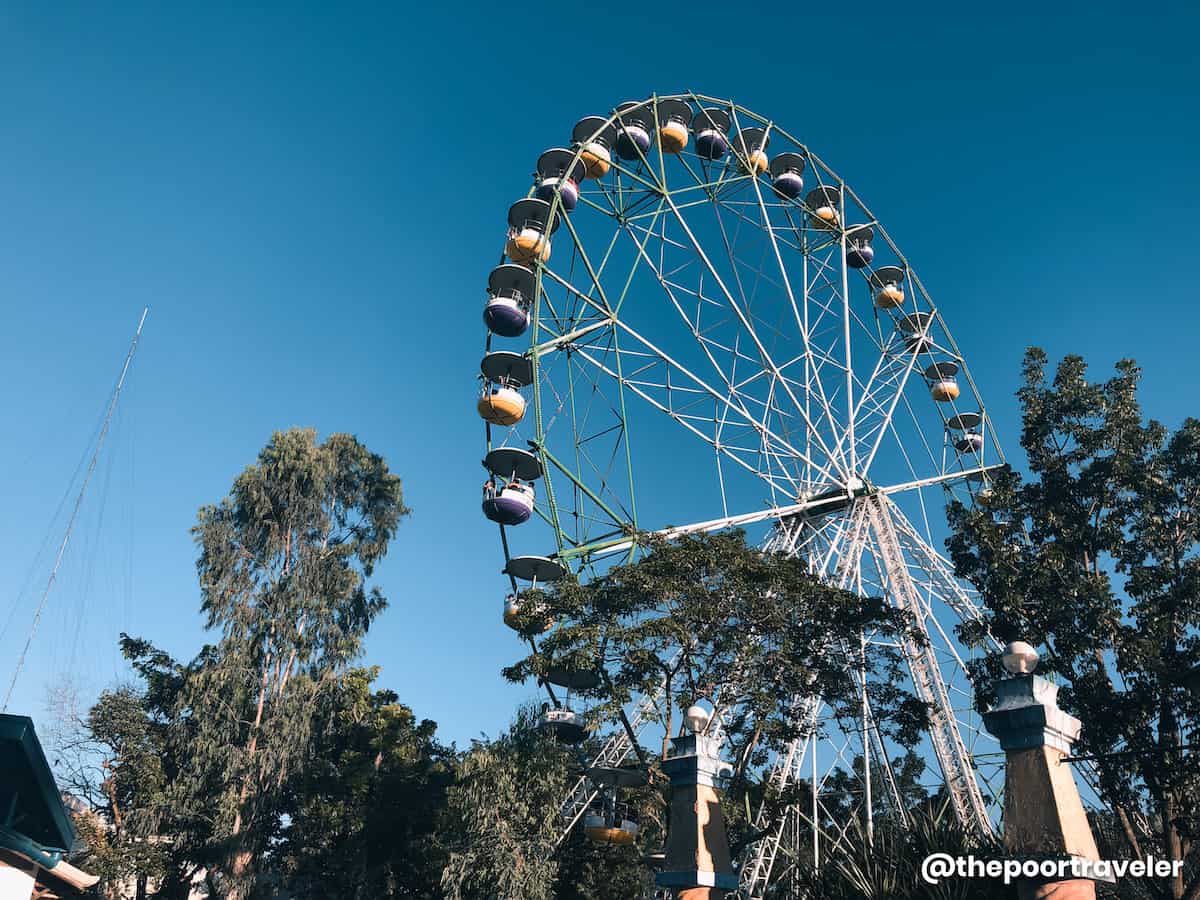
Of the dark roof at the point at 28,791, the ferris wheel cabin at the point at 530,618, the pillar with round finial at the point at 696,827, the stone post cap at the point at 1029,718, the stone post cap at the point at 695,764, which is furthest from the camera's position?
the ferris wheel cabin at the point at 530,618

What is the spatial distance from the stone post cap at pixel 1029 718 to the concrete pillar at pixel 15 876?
579 inches

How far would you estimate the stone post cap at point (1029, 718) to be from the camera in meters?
8.77

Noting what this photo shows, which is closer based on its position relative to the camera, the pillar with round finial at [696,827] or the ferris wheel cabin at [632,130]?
the pillar with round finial at [696,827]

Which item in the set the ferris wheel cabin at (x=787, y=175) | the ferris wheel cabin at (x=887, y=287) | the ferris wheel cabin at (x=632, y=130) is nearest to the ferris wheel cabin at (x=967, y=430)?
the ferris wheel cabin at (x=887, y=287)

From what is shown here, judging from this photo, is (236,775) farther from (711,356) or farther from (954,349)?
(954,349)

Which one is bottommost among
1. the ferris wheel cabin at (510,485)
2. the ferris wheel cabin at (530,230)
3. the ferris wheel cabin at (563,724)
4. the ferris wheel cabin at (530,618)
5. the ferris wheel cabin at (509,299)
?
the ferris wheel cabin at (563,724)

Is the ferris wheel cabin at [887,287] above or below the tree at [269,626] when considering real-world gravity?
Answer: above

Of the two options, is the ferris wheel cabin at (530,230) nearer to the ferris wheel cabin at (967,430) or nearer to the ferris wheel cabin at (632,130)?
the ferris wheel cabin at (632,130)

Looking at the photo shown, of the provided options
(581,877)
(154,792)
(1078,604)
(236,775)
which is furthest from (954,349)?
(154,792)

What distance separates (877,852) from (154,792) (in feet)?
73.1

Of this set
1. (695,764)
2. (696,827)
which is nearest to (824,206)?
(695,764)

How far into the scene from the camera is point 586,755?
2367cm

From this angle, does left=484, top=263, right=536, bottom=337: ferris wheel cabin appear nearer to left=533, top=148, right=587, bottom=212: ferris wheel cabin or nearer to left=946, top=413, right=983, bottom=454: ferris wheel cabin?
left=533, top=148, right=587, bottom=212: ferris wheel cabin

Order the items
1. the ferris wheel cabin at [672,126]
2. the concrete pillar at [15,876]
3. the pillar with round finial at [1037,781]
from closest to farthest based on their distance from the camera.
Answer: the pillar with round finial at [1037,781], the concrete pillar at [15,876], the ferris wheel cabin at [672,126]
